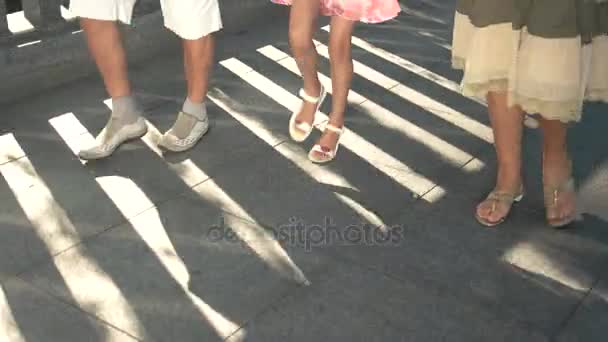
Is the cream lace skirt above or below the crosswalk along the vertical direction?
above

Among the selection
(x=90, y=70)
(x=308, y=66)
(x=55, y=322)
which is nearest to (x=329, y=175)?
(x=308, y=66)

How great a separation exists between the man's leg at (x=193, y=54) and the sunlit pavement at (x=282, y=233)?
3.7 inches

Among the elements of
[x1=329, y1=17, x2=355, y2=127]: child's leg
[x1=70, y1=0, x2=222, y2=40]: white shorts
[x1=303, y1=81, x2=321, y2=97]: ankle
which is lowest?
[x1=303, y1=81, x2=321, y2=97]: ankle

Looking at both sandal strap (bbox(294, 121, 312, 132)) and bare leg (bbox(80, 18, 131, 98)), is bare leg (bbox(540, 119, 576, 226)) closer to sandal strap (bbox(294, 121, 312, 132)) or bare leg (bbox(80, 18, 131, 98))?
sandal strap (bbox(294, 121, 312, 132))

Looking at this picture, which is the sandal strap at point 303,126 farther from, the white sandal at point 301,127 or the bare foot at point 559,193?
the bare foot at point 559,193

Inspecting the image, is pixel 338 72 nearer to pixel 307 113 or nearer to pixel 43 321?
pixel 307 113

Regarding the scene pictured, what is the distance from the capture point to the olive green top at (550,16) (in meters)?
2.51

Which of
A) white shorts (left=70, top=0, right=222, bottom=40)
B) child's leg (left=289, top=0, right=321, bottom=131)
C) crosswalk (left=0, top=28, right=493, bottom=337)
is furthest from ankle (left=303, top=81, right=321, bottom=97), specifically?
white shorts (left=70, top=0, right=222, bottom=40)

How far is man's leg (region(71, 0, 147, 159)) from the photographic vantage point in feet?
10.7

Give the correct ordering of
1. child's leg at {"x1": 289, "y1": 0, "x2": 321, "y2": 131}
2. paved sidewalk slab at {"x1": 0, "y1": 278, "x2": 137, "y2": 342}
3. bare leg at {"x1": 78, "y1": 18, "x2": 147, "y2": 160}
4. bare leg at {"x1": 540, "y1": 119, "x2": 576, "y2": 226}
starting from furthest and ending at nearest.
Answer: bare leg at {"x1": 78, "y1": 18, "x2": 147, "y2": 160}, child's leg at {"x1": 289, "y1": 0, "x2": 321, "y2": 131}, bare leg at {"x1": 540, "y1": 119, "x2": 576, "y2": 226}, paved sidewalk slab at {"x1": 0, "y1": 278, "x2": 137, "y2": 342}

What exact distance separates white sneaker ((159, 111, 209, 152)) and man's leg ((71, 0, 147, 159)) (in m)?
0.17

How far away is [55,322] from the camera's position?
2.38 metres

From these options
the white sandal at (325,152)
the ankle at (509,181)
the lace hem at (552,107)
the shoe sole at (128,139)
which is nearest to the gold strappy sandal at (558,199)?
the ankle at (509,181)

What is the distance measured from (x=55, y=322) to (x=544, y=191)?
77.3 inches
